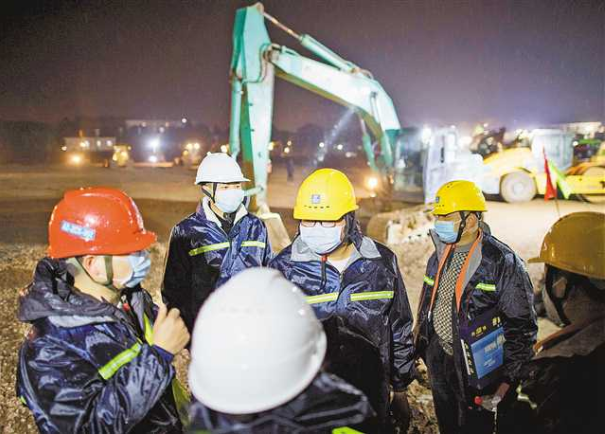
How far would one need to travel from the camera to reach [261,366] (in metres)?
1.18

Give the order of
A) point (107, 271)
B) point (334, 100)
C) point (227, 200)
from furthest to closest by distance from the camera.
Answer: point (334, 100) < point (227, 200) < point (107, 271)

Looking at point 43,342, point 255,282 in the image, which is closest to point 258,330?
point 255,282

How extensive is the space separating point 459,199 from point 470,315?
83 centimetres

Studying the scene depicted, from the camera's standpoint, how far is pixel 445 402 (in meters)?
2.82

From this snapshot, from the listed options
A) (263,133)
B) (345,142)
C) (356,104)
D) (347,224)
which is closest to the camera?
(347,224)

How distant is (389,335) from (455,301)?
489 millimetres

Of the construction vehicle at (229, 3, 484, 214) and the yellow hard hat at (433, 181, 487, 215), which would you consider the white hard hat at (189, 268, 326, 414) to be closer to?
the yellow hard hat at (433, 181, 487, 215)

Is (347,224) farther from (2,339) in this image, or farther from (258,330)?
(2,339)

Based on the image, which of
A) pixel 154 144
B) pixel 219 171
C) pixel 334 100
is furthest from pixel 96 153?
pixel 219 171

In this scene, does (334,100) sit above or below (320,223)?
above

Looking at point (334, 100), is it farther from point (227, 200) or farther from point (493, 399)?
point (493, 399)

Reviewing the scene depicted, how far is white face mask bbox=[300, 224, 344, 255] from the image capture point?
8.54 ft

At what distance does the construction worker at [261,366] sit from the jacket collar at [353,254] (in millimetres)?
1282

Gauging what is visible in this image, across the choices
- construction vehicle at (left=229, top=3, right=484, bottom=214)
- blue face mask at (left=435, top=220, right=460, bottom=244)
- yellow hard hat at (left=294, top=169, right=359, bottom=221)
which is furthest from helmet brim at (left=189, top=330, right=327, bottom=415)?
construction vehicle at (left=229, top=3, right=484, bottom=214)
